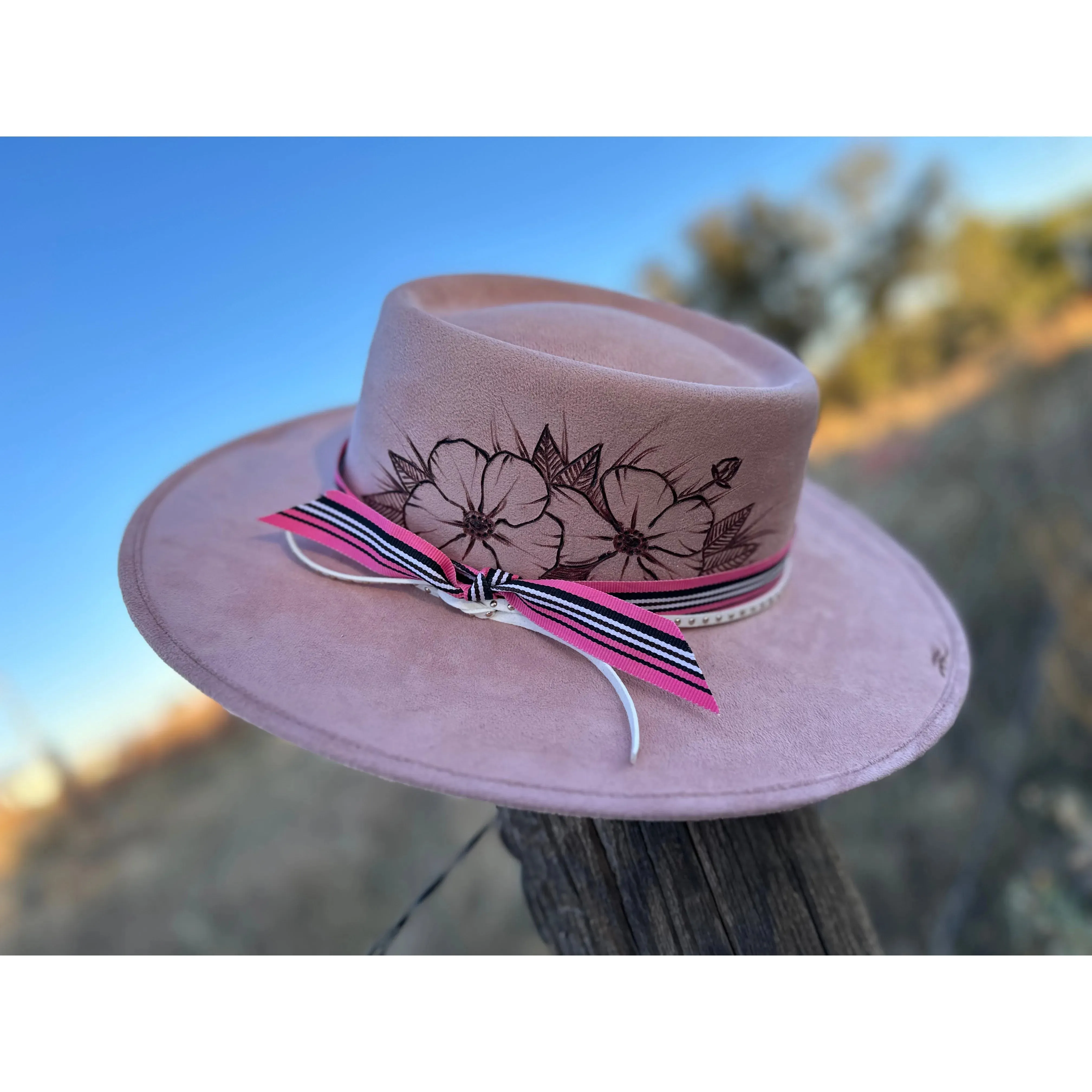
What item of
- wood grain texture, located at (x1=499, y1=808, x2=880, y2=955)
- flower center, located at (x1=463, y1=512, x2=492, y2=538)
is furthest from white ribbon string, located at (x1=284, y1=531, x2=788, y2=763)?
wood grain texture, located at (x1=499, y1=808, x2=880, y2=955)

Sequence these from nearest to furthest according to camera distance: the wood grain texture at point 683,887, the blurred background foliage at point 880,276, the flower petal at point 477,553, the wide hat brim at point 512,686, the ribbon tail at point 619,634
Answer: the wide hat brim at point 512,686 < the ribbon tail at point 619,634 < the flower petal at point 477,553 < the wood grain texture at point 683,887 < the blurred background foliage at point 880,276

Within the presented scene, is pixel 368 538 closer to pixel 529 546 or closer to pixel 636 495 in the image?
pixel 529 546

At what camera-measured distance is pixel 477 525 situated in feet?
4.18

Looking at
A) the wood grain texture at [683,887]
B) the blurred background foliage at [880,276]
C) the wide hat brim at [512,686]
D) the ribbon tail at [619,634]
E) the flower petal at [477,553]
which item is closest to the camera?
the wide hat brim at [512,686]

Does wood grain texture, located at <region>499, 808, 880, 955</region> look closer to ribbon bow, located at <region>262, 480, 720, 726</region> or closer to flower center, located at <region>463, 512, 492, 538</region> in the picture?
ribbon bow, located at <region>262, 480, 720, 726</region>

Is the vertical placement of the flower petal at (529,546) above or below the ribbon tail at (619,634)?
above

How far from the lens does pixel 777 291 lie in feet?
20.9

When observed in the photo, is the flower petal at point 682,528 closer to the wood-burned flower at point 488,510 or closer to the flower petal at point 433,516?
the wood-burned flower at point 488,510

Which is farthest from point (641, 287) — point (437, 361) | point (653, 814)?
point (653, 814)

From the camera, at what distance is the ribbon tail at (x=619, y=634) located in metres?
1.17

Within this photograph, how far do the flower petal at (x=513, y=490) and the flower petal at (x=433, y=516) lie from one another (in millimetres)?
61

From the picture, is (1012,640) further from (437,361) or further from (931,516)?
(437,361)

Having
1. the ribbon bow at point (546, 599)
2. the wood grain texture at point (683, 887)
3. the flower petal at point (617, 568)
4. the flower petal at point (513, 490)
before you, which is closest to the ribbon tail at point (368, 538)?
the ribbon bow at point (546, 599)

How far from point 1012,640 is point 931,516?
3.66 ft
